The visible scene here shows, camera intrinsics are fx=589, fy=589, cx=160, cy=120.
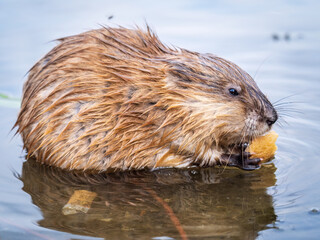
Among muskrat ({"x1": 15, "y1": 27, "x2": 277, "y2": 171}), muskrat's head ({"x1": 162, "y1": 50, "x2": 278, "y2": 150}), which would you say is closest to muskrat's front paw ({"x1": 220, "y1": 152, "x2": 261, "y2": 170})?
muskrat ({"x1": 15, "y1": 27, "x2": 277, "y2": 171})

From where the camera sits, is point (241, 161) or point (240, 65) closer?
point (241, 161)

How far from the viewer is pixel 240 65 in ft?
17.4

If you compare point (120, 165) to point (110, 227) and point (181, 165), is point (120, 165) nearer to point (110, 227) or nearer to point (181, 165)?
point (181, 165)

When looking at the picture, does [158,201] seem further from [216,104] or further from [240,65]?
[240,65]

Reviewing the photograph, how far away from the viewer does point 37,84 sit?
3.74m

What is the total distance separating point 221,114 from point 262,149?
38 cm

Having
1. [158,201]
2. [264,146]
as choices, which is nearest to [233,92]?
[264,146]

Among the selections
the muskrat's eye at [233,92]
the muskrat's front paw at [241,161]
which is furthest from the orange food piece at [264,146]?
the muskrat's eye at [233,92]

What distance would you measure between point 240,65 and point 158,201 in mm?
2394

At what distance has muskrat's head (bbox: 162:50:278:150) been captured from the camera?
11.5 feet

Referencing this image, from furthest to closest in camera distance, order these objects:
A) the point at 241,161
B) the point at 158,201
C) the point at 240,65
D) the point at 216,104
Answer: the point at 240,65
the point at 241,161
the point at 216,104
the point at 158,201

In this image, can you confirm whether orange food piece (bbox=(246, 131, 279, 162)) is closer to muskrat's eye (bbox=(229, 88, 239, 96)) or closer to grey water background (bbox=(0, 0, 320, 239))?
grey water background (bbox=(0, 0, 320, 239))

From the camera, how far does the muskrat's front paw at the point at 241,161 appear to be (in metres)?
3.61

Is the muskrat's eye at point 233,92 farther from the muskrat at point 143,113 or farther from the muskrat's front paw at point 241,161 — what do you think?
the muskrat's front paw at point 241,161
